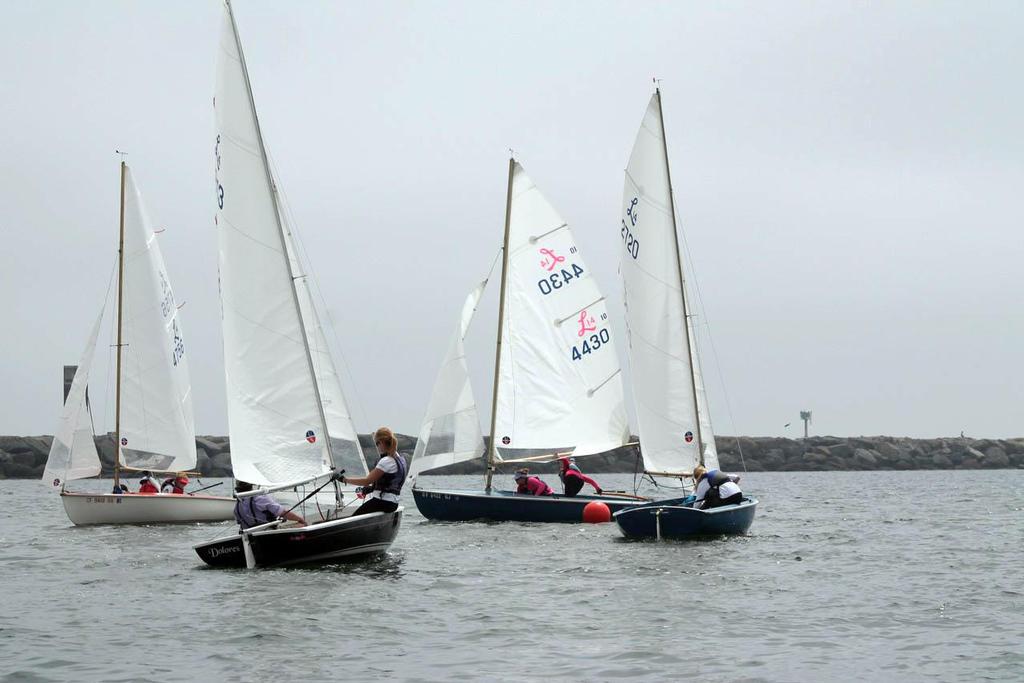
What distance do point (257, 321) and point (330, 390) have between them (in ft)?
15.3

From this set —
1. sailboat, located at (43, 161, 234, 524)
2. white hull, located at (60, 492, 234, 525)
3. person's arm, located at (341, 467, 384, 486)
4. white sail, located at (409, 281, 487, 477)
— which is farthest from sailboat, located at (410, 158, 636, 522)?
person's arm, located at (341, 467, 384, 486)

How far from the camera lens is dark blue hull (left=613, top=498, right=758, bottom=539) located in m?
22.4

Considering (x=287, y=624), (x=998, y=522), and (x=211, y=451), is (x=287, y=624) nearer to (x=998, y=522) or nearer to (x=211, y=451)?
(x=998, y=522)

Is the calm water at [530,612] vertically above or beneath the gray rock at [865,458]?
beneath

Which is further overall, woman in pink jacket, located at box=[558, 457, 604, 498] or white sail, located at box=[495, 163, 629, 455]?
white sail, located at box=[495, 163, 629, 455]

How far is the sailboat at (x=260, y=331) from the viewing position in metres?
18.3

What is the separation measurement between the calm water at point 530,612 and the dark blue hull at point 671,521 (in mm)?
349

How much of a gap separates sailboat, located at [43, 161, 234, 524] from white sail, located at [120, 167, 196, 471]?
0.02m

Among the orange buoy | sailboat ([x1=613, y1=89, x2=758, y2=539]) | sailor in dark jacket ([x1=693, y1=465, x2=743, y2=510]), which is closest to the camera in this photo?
sailor in dark jacket ([x1=693, y1=465, x2=743, y2=510])

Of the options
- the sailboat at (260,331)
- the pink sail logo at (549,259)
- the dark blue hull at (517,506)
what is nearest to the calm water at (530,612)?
the sailboat at (260,331)

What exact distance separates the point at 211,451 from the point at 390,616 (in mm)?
74929

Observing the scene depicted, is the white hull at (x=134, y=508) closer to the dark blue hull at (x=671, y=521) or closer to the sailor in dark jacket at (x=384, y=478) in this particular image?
the dark blue hull at (x=671, y=521)

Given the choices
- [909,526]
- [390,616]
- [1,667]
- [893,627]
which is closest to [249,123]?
[390,616]

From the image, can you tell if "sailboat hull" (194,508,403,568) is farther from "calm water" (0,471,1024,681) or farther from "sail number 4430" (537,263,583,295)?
"sail number 4430" (537,263,583,295)
